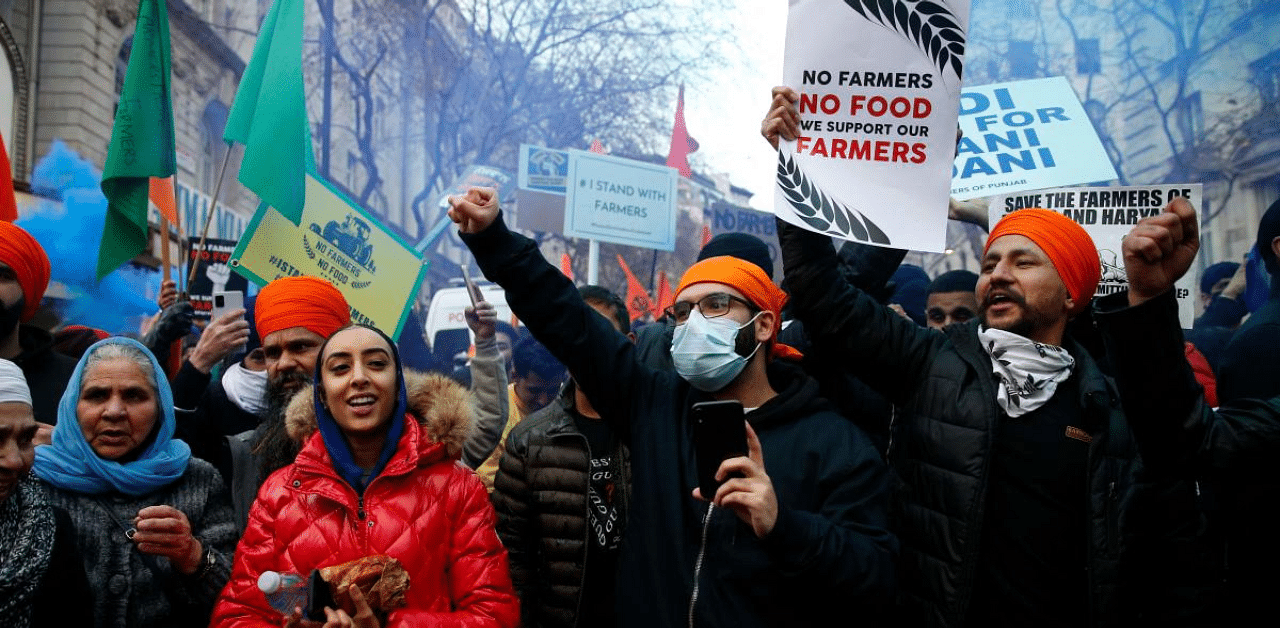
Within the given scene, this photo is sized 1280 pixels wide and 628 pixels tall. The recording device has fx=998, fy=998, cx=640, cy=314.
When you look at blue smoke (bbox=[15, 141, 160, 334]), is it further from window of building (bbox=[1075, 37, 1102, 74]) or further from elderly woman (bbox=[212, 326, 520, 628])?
window of building (bbox=[1075, 37, 1102, 74])

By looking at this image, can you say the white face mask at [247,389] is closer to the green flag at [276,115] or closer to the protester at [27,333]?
the protester at [27,333]

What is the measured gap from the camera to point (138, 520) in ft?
8.88

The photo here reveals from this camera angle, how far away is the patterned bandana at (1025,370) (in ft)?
8.95

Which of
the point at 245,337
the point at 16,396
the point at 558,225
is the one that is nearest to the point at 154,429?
the point at 16,396

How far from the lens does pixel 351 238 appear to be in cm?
506

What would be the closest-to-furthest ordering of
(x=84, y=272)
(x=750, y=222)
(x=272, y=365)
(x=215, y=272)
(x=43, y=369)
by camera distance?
(x=43, y=369), (x=272, y=365), (x=215, y=272), (x=84, y=272), (x=750, y=222)

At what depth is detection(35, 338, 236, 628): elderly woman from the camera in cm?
277

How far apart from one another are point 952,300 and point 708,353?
2.34 meters

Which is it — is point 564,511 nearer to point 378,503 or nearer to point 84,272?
point 378,503

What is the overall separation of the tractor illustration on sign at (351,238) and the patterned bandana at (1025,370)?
3312 mm

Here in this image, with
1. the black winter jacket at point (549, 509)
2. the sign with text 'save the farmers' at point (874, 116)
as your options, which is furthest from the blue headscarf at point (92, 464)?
the sign with text 'save the farmers' at point (874, 116)

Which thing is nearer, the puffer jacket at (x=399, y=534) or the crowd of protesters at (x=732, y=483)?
the crowd of protesters at (x=732, y=483)

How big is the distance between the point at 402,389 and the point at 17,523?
1.02m

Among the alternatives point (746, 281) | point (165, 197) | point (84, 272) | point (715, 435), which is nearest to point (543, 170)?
point (84, 272)
